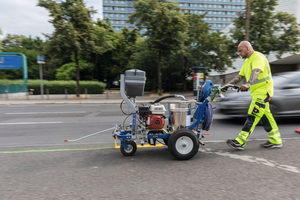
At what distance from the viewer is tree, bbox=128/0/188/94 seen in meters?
17.2

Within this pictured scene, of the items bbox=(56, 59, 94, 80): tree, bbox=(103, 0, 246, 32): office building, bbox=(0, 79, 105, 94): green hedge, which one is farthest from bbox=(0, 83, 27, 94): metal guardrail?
bbox=(103, 0, 246, 32): office building

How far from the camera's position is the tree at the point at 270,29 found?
17.0m

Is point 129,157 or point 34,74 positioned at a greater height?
point 34,74

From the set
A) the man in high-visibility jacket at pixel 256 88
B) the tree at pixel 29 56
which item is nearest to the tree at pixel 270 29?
the man in high-visibility jacket at pixel 256 88

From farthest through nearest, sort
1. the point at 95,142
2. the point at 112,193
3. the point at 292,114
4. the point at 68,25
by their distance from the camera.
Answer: the point at 68,25 < the point at 292,114 < the point at 95,142 < the point at 112,193

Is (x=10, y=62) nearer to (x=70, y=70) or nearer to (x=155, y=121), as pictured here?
(x=70, y=70)

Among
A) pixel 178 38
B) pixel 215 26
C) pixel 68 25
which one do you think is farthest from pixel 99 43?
pixel 215 26

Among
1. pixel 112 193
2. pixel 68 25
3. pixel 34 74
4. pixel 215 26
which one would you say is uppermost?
pixel 215 26

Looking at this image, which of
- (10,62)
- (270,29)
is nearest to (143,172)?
(270,29)

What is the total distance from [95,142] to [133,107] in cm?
179

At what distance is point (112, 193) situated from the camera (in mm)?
2713

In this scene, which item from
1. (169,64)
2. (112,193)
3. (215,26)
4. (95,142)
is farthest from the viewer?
(215,26)

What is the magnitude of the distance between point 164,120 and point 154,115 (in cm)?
22

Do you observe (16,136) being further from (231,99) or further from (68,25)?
(68,25)
